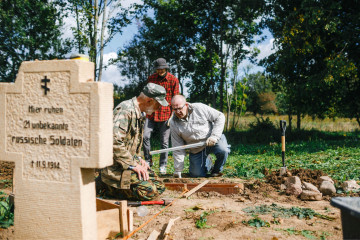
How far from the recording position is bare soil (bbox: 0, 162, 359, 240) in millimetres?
3197

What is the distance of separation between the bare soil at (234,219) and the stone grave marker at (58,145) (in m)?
0.61

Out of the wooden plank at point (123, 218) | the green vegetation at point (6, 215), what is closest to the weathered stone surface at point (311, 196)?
the wooden plank at point (123, 218)

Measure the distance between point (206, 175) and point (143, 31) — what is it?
63.0ft

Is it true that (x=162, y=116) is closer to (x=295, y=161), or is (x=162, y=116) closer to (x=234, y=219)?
(x=234, y=219)

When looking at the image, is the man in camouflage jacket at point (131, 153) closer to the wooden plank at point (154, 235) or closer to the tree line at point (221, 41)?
the wooden plank at point (154, 235)

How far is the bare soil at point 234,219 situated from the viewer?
3.20m

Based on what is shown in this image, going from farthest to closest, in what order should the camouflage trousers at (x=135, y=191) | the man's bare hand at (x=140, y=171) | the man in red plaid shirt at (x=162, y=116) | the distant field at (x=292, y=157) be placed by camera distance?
1. the man in red plaid shirt at (x=162, y=116)
2. the distant field at (x=292, y=157)
3. the camouflage trousers at (x=135, y=191)
4. the man's bare hand at (x=140, y=171)

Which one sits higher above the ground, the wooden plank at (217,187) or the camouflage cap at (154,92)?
the camouflage cap at (154,92)

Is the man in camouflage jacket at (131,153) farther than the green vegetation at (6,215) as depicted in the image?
Yes

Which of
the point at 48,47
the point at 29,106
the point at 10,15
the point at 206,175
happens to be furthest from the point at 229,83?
the point at 29,106

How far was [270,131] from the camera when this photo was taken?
16.6 metres

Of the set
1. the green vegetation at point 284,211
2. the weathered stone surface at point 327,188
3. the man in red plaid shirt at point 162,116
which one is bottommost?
the green vegetation at point 284,211

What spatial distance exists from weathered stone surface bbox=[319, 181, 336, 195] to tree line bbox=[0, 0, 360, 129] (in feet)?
27.2

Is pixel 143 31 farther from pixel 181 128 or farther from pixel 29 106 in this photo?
pixel 29 106
